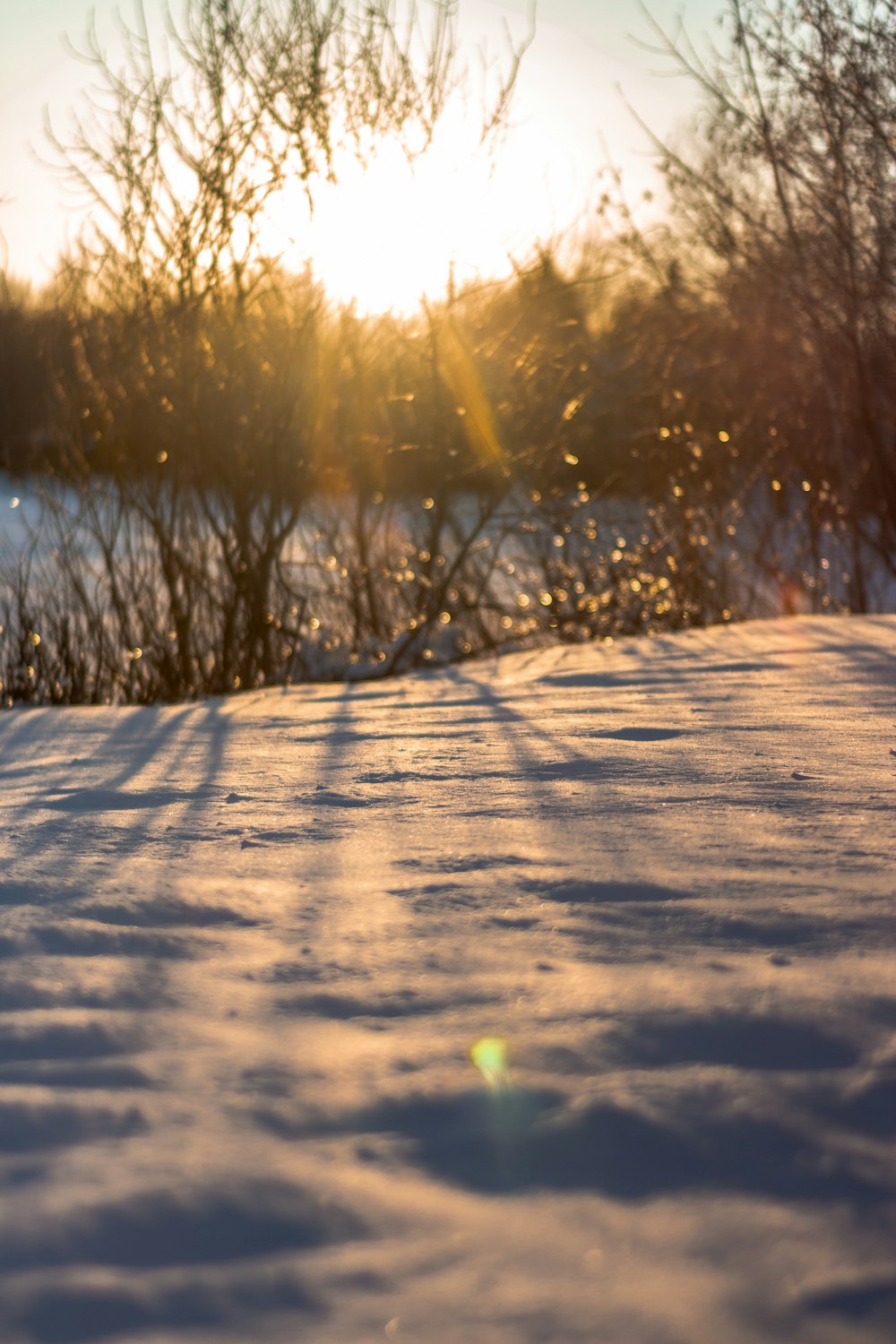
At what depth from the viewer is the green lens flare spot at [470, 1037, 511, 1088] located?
1.67 meters

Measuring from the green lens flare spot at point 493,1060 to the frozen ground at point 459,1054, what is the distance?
16 mm

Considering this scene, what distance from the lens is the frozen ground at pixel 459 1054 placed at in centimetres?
127

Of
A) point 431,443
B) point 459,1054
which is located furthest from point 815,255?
point 459,1054

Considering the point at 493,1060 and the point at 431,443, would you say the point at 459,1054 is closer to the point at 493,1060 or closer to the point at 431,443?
the point at 493,1060

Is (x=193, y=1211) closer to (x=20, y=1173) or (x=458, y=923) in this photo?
(x=20, y=1173)

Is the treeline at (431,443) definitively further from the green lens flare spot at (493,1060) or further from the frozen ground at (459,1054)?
the green lens flare spot at (493,1060)

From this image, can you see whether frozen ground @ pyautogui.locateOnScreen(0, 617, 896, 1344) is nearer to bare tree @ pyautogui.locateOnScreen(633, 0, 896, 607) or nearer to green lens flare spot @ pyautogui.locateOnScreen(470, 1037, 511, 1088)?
green lens flare spot @ pyautogui.locateOnScreen(470, 1037, 511, 1088)

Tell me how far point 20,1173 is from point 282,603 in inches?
221

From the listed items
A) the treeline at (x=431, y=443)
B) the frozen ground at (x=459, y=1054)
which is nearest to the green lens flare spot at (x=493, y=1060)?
the frozen ground at (x=459, y=1054)

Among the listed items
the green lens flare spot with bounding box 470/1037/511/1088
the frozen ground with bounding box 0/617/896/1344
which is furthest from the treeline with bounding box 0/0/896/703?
the green lens flare spot with bounding box 470/1037/511/1088

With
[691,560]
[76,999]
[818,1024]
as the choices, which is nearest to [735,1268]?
[818,1024]

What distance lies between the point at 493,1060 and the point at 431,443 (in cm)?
586

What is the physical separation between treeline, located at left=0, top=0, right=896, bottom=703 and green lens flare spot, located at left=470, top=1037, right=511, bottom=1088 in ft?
16.6

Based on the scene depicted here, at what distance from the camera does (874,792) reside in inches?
113
